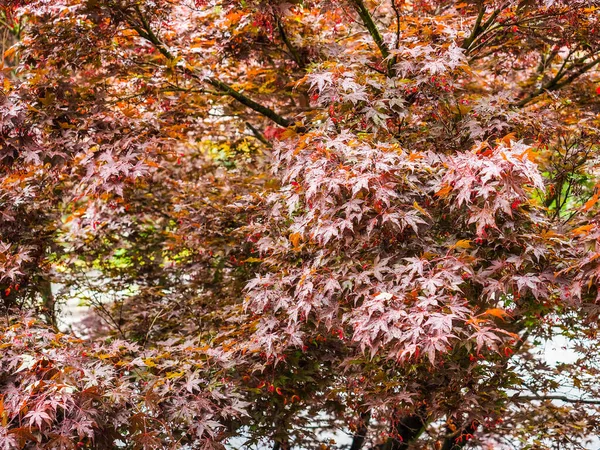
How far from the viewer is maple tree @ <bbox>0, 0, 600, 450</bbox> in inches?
109

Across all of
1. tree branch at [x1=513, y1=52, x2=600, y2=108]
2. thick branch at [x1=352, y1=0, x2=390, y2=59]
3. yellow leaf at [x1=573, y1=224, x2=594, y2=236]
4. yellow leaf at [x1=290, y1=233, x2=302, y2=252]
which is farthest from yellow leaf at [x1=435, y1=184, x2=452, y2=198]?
tree branch at [x1=513, y1=52, x2=600, y2=108]

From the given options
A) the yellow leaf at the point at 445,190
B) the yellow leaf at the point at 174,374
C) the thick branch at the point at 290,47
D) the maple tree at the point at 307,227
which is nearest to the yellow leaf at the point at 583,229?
the maple tree at the point at 307,227

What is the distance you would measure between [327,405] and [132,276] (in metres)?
2.31

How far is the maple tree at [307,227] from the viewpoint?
278 centimetres

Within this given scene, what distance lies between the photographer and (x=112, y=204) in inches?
190

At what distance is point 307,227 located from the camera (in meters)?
3.28

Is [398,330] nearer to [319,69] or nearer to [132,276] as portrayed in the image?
[319,69]

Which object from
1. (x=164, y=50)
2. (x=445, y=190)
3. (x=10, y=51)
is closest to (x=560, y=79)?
(x=445, y=190)

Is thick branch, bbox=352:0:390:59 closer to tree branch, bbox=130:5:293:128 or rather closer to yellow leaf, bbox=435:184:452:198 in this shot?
tree branch, bbox=130:5:293:128

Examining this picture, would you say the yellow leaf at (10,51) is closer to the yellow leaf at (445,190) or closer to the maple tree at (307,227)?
the maple tree at (307,227)

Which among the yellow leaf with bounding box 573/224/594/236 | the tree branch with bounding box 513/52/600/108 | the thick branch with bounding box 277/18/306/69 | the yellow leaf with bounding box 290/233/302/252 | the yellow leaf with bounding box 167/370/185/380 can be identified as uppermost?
the tree branch with bounding box 513/52/600/108

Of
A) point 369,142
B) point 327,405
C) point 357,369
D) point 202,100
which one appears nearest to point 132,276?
point 202,100

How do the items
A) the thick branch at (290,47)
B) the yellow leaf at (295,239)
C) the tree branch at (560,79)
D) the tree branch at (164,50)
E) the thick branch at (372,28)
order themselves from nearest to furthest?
the yellow leaf at (295,239), the thick branch at (372,28), the tree branch at (164,50), the thick branch at (290,47), the tree branch at (560,79)

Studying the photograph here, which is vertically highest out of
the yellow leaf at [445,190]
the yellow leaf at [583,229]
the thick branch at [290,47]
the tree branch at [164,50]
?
the thick branch at [290,47]
